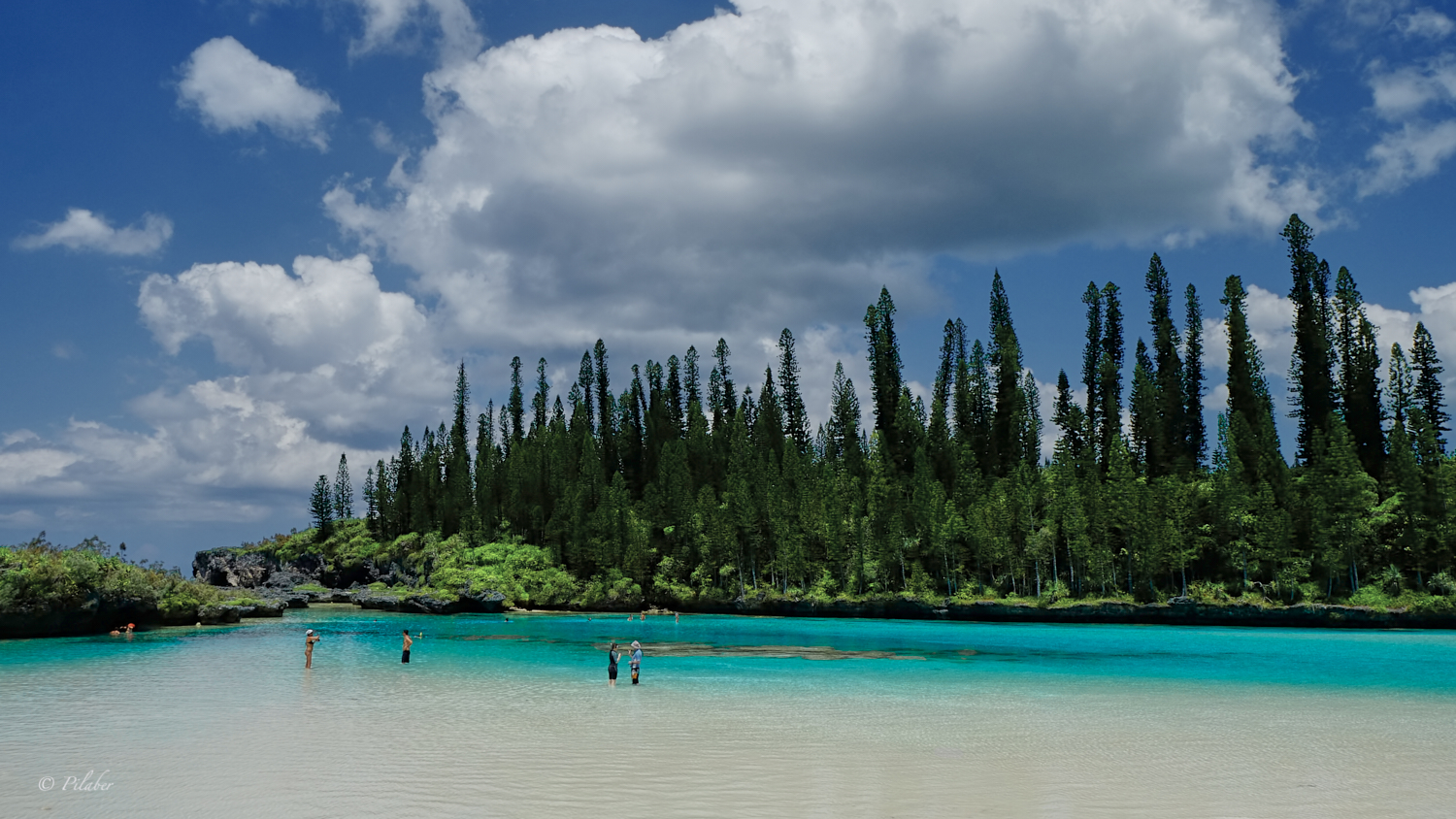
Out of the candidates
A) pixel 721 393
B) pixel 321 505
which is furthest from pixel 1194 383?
pixel 321 505

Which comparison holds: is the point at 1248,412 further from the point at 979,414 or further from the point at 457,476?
the point at 457,476

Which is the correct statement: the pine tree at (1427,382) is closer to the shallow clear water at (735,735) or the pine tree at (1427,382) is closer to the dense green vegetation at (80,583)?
the shallow clear water at (735,735)

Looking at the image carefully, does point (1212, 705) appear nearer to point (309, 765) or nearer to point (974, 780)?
point (974, 780)

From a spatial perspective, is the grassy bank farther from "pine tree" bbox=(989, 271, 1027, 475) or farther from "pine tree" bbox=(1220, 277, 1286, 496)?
"pine tree" bbox=(989, 271, 1027, 475)

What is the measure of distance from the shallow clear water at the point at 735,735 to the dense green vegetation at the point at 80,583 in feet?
35.8

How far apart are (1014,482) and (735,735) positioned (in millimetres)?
64821

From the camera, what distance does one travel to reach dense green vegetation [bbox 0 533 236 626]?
4784 cm

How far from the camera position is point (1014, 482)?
255 feet

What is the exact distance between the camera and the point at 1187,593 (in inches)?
2537

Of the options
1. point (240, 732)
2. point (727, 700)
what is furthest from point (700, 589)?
point (240, 732)

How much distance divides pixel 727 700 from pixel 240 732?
40.2ft

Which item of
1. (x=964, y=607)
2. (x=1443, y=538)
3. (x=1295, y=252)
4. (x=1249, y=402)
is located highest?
(x=1295, y=252)

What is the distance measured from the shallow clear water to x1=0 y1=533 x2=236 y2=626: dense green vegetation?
10901 millimetres
